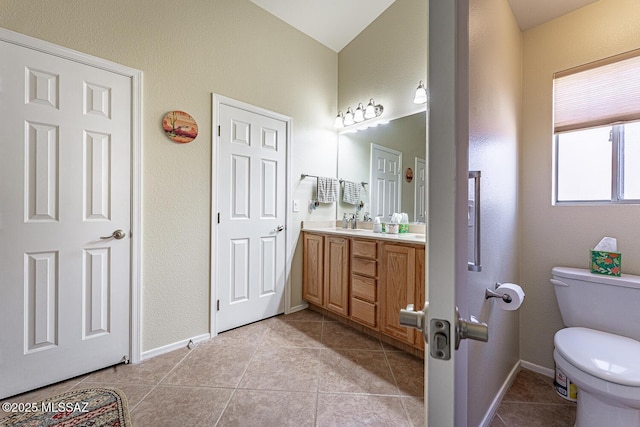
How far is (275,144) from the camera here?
8.42 ft

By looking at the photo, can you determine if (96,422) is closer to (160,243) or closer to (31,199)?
(160,243)

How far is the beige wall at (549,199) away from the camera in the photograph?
143cm

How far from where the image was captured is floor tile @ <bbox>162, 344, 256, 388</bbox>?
160 centimetres

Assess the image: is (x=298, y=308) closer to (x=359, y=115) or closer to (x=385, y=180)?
(x=385, y=180)

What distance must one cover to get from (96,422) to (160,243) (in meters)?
1.02

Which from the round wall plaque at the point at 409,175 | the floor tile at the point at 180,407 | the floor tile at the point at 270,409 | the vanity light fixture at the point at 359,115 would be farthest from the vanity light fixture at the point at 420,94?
the floor tile at the point at 180,407

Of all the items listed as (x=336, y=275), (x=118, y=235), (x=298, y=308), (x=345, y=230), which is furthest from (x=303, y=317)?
(x=118, y=235)

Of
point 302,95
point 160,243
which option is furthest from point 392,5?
point 160,243

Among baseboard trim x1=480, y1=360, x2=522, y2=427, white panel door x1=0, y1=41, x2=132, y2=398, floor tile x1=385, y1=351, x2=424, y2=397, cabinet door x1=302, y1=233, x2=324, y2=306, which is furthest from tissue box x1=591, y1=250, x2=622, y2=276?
white panel door x1=0, y1=41, x2=132, y2=398

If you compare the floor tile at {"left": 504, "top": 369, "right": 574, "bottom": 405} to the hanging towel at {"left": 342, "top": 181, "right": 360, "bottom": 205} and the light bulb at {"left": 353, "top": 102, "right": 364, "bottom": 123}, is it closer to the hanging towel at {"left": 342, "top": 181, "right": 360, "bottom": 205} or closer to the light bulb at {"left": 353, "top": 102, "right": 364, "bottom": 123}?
the hanging towel at {"left": 342, "top": 181, "right": 360, "bottom": 205}

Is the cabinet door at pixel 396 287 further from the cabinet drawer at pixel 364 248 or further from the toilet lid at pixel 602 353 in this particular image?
the toilet lid at pixel 602 353

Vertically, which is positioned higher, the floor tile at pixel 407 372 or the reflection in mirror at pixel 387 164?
the reflection in mirror at pixel 387 164

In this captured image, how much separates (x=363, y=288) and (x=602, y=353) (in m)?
1.34

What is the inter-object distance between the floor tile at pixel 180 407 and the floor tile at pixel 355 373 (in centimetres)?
59
